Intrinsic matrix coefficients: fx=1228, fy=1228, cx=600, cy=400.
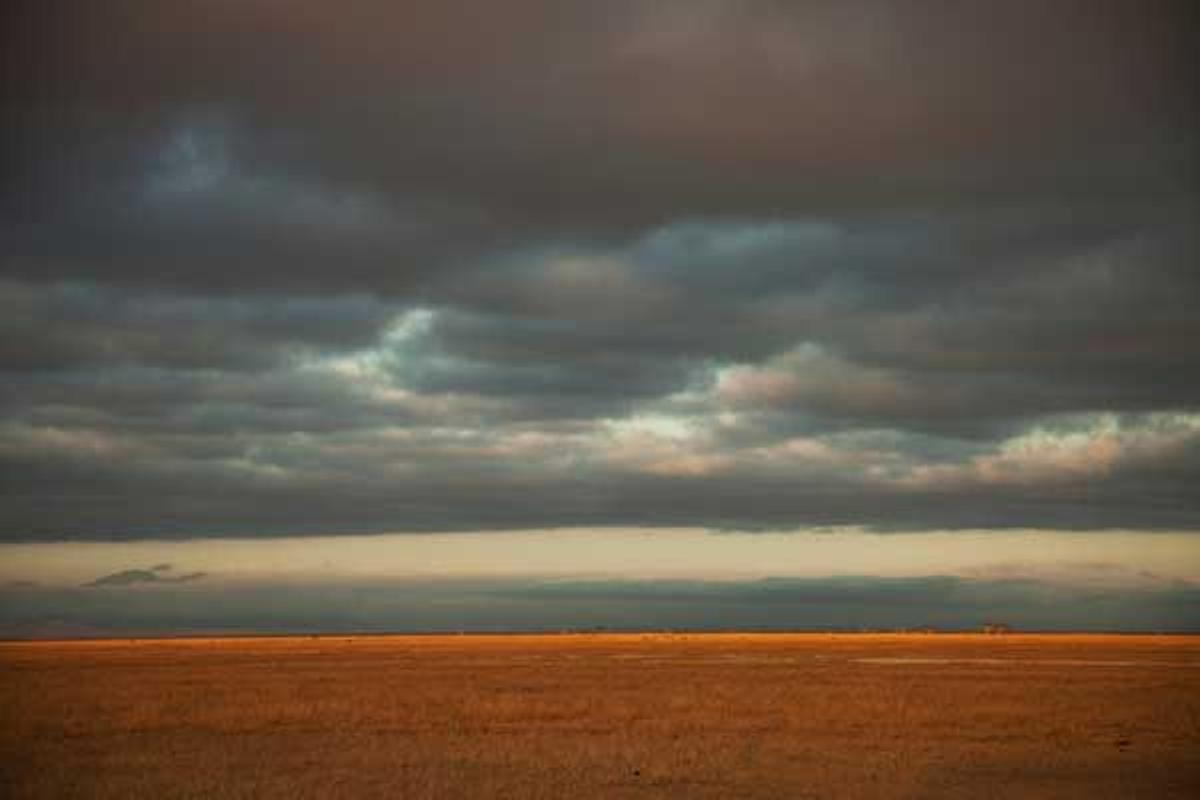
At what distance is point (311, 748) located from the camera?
3531 centimetres

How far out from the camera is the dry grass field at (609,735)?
28.4 metres

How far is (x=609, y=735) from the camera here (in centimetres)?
3753

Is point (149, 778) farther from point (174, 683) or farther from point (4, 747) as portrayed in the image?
point (174, 683)

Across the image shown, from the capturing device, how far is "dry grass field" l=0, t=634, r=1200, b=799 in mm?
28438

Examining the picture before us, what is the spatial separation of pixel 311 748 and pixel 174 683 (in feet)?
102

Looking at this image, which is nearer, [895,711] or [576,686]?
[895,711]

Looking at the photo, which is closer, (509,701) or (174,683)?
(509,701)

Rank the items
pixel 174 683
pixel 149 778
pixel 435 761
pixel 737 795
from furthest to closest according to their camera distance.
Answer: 1. pixel 174 683
2. pixel 435 761
3. pixel 149 778
4. pixel 737 795

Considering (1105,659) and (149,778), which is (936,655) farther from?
(149,778)

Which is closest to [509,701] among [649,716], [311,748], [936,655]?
[649,716]

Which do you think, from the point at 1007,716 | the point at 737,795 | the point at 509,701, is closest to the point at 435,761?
the point at 737,795

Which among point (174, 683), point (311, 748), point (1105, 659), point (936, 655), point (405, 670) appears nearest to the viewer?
point (311, 748)

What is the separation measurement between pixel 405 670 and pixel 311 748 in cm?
4063

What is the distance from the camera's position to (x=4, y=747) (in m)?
35.7
